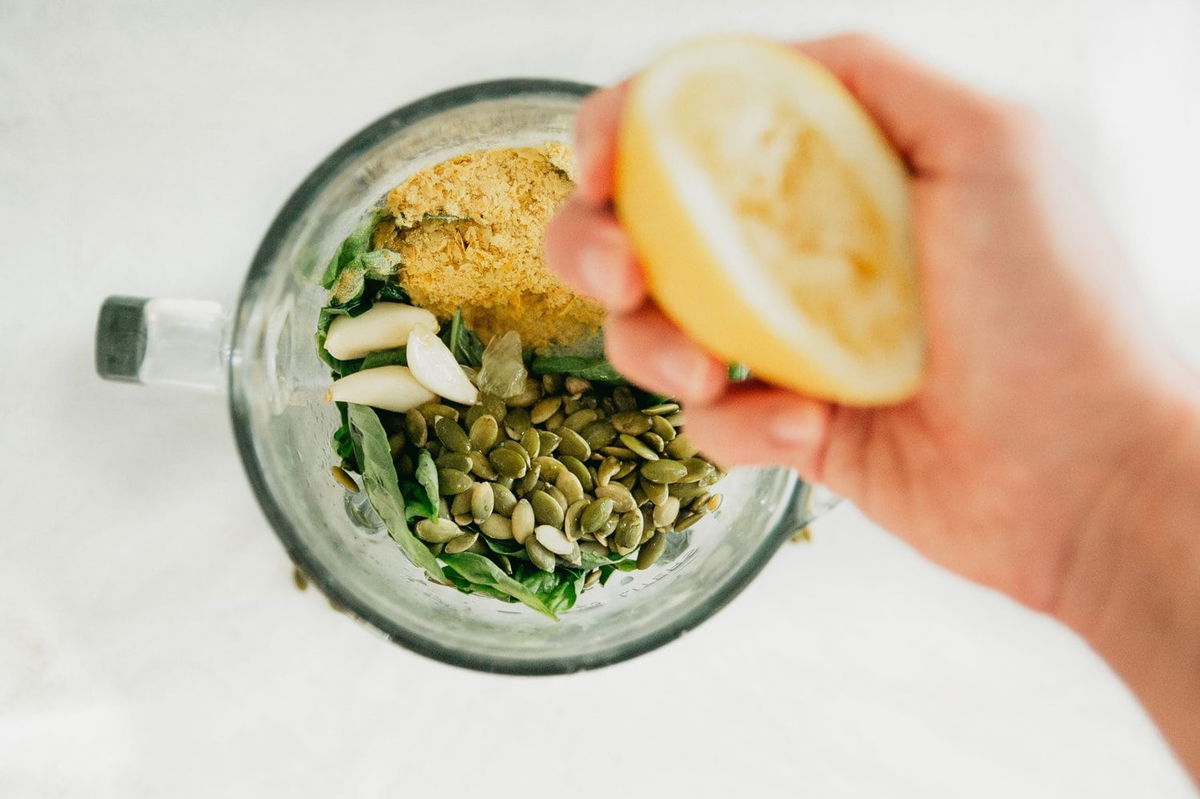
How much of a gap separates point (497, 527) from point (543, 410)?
0.25 feet

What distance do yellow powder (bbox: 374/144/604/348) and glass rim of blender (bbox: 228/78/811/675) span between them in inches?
2.6

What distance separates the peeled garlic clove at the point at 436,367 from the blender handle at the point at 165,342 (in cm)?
10

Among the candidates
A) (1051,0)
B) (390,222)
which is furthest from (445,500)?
(1051,0)

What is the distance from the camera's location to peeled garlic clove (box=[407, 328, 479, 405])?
53 centimetres

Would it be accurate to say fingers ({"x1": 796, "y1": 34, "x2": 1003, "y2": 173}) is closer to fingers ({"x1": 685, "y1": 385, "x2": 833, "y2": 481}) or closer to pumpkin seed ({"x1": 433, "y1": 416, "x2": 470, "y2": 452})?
fingers ({"x1": 685, "y1": 385, "x2": 833, "y2": 481})

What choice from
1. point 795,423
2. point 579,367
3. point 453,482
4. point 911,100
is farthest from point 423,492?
point 911,100

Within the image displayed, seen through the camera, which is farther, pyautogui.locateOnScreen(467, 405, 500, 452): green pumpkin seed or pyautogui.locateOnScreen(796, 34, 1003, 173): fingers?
pyautogui.locateOnScreen(467, 405, 500, 452): green pumpkin seed

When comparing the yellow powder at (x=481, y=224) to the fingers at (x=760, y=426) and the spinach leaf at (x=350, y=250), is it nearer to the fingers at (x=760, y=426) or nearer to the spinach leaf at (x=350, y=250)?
the spinach leaf at (x=350, y=250)

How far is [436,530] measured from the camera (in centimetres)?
52

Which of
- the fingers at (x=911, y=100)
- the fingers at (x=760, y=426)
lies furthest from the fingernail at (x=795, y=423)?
the fingers at (x=911, y=100)

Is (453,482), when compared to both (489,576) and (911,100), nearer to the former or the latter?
(489,576)

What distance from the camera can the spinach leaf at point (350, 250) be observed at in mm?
521

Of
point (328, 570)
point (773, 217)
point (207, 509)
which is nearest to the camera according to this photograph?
point (773, 217)

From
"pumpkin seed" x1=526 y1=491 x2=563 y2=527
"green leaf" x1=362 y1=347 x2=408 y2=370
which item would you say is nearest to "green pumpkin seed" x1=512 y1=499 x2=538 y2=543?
"pumpkin seed" x1=526 y1=491 x2=563 y2=527
